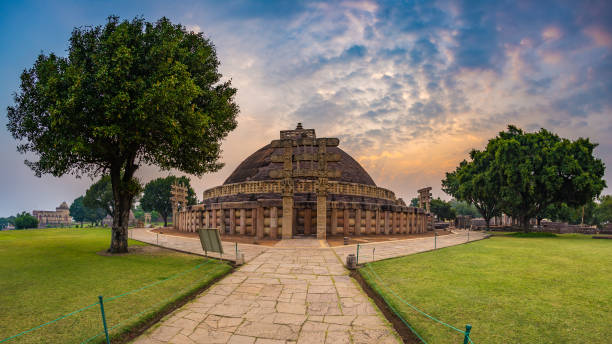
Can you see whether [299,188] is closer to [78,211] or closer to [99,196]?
[99,196]

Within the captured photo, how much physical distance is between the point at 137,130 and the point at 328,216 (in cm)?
1522

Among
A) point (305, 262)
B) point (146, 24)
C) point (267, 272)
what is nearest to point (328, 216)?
point (305, 262)

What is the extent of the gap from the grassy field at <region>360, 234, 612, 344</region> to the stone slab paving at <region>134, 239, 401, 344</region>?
33.9 inches

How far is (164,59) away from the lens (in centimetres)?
1128

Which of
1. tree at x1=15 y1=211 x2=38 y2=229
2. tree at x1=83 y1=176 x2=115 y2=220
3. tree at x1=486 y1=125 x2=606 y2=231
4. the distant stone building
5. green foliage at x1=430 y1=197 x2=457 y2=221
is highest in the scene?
tree at x1=486 y1=125 x2=606 y2=231

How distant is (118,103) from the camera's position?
10.1 metres

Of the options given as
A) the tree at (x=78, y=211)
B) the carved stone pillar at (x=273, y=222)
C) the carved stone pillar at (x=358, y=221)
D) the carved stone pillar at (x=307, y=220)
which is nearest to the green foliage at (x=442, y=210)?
the carved stone pillar at (x=358, y=221)

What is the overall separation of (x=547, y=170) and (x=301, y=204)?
22392mm

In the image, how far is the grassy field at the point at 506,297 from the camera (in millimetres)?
4594

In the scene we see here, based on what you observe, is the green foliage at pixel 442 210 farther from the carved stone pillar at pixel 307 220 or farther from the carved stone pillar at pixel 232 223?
the carved stone pillar at pixel 232 223

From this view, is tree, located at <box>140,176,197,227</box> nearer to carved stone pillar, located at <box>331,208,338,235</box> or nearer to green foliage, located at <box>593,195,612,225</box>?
carved stone pillar, located at <box>331,208,338,235</box>

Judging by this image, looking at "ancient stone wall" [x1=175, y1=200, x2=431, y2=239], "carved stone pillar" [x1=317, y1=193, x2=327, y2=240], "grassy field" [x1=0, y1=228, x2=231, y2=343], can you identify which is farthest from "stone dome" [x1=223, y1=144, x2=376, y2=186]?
"grassy field" [x1=0, y1=228, x2=231, y2=343]

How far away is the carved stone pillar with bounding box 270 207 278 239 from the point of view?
19.9 meters

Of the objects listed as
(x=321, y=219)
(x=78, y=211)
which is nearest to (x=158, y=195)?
(x=321, y=219)
